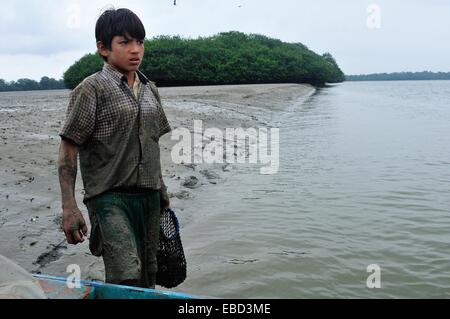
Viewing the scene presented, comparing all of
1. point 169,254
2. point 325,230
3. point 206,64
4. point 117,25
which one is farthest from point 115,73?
point 206,64

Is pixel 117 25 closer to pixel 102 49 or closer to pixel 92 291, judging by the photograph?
pixel 102 49

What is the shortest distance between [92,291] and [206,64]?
46815 millimetres

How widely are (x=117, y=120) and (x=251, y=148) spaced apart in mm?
9429

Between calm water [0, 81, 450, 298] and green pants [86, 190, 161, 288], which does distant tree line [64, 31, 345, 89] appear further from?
green pants [86, 190, 161, 288]

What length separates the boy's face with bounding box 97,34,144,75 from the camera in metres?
2.84

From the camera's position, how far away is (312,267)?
4.56m

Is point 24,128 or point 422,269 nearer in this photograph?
point 422,269

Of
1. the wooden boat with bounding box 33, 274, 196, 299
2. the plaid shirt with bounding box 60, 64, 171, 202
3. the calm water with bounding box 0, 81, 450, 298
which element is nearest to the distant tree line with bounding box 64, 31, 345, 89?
the calm water with bounding box 0, 81, 450, 298

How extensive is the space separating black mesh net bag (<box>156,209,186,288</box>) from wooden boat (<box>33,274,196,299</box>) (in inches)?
24.4

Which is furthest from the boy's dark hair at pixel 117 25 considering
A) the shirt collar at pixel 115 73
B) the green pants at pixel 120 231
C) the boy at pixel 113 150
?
the green pants at pixel 120 231

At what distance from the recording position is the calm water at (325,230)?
167 inches

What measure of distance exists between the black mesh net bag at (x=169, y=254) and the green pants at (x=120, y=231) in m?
0.24
